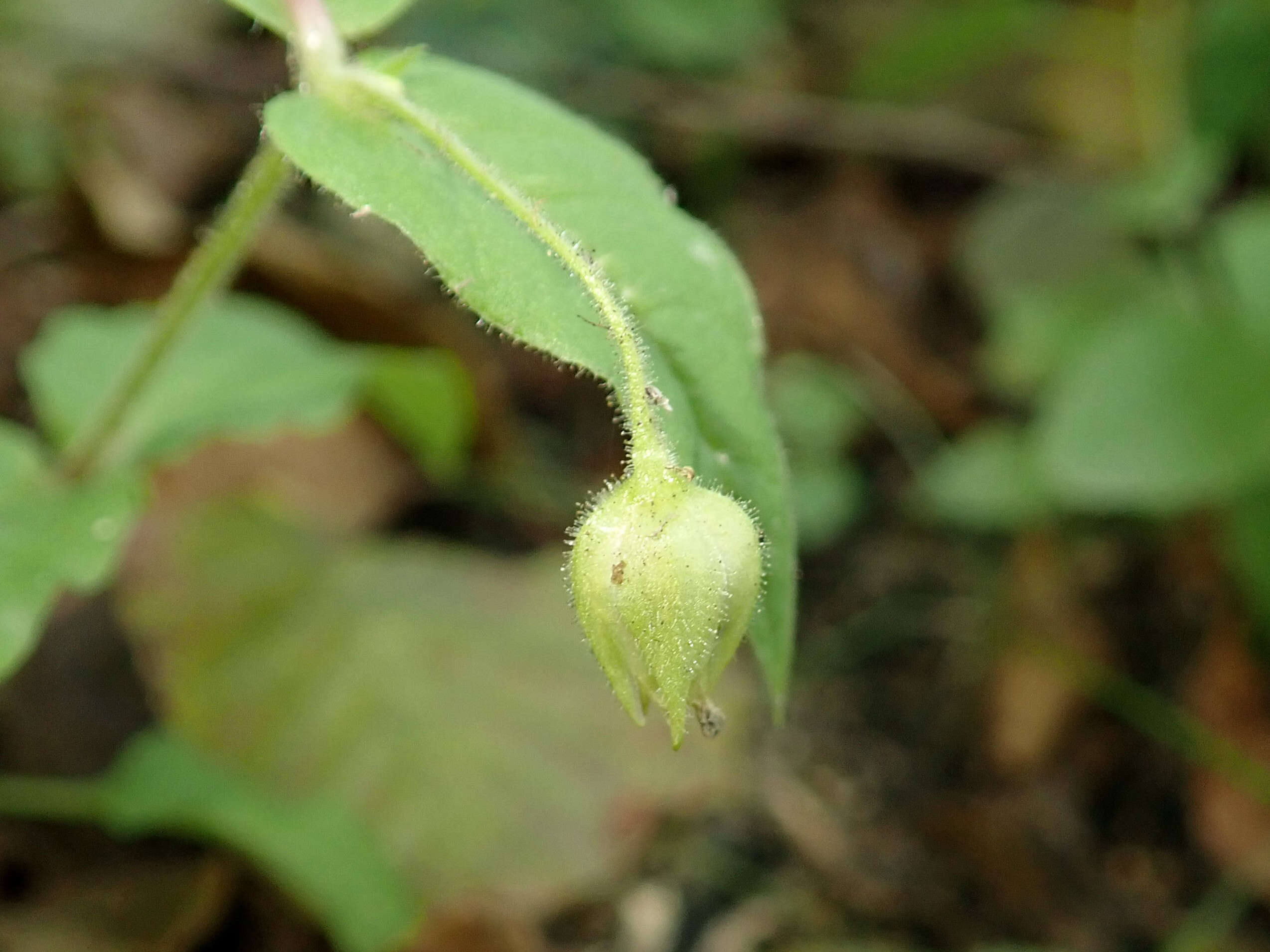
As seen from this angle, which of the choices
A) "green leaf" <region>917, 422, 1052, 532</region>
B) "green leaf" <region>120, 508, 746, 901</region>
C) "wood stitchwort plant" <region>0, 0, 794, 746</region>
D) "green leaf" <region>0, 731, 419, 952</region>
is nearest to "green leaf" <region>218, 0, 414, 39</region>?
"wood stitchwort plant" <region>0, 0, 794, 746</region>

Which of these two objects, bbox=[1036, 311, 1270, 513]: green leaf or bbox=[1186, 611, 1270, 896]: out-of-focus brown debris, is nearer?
bbox=[1186, 611, 1270, 896]: out-of-focus brown debris

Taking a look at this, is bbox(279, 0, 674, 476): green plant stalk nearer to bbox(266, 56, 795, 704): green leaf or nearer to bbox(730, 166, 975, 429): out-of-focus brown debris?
bbox(266, 56, 795, 704): green leaf

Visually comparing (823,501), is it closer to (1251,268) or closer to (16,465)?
(1251,268)

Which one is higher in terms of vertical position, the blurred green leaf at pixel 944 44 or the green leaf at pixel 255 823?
the blurred green leaf at pixel 944 44

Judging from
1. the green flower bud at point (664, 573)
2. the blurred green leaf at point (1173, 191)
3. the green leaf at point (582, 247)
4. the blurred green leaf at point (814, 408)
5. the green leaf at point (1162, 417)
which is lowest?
the blurred green leaf at point (814, 408)

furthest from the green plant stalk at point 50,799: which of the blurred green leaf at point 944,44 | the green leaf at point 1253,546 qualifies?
the blurred green leaf at point 944,44

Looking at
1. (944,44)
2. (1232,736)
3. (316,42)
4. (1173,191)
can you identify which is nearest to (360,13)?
(316,42)

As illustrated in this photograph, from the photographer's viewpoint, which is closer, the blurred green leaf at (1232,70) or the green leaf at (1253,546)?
the green leaf at (1253,546)

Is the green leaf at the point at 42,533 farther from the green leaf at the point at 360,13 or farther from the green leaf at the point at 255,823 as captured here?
the green leaf at the point at 360,13
